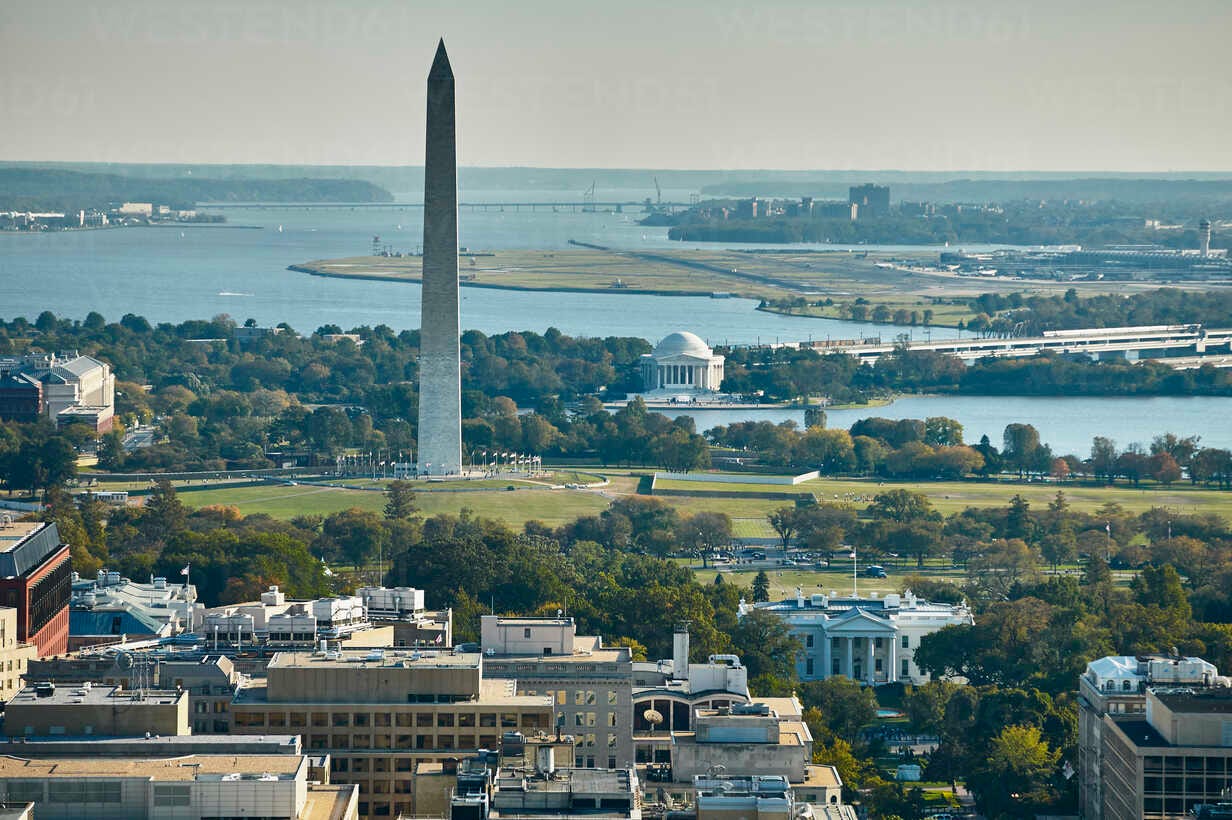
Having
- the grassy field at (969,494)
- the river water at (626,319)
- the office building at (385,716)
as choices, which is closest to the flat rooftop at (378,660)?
the office building at (385,716)

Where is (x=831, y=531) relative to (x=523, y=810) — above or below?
below

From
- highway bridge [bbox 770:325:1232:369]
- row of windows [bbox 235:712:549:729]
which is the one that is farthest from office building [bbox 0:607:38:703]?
highway bridge [bbox 770:325:1232:369]

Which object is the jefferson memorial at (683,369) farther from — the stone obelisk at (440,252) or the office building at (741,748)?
the office building at (741,748)

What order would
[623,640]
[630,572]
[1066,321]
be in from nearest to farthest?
[623,640] → [630,572] → [1066,321]

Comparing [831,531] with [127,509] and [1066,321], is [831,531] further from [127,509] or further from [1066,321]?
[1066,321]

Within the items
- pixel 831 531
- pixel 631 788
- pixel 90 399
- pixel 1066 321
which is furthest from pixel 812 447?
pixel 1066 321

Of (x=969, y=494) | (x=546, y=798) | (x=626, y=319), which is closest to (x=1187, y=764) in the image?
(x=546, y=798)
